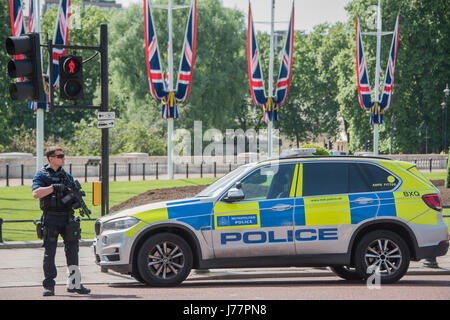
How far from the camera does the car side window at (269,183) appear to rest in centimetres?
1051

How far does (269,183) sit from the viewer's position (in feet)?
34.7

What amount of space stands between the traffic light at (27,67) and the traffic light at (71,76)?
571mm

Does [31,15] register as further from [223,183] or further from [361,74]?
[223,183]

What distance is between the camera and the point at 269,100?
3897 centimetres

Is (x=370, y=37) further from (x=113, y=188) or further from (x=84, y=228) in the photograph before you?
(x=84, y=228)

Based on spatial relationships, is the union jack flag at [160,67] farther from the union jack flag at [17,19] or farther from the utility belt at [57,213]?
the utility belt at [57,213]

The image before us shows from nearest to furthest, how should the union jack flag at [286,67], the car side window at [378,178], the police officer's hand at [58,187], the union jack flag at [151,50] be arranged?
the police officer's hand at [58,187], the car side window at [378,178], the union jack flag at [151,50], the union jack flag at [286,67]

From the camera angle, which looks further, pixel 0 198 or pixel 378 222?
pixel 0 198

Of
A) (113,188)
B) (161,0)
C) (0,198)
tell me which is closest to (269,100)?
(113,188)

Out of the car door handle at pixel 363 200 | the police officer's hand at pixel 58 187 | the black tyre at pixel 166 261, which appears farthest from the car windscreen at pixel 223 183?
the police officer's hand at pixel 58 187

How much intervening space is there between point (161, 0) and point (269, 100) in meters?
24.8

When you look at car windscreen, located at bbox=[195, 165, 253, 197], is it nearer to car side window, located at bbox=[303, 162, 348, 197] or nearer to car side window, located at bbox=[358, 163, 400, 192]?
car side window, located at bbox=[303, 162, 348, 197]

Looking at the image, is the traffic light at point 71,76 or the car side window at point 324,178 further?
the traffic light at point 71,76

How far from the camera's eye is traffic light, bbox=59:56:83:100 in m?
12.5
